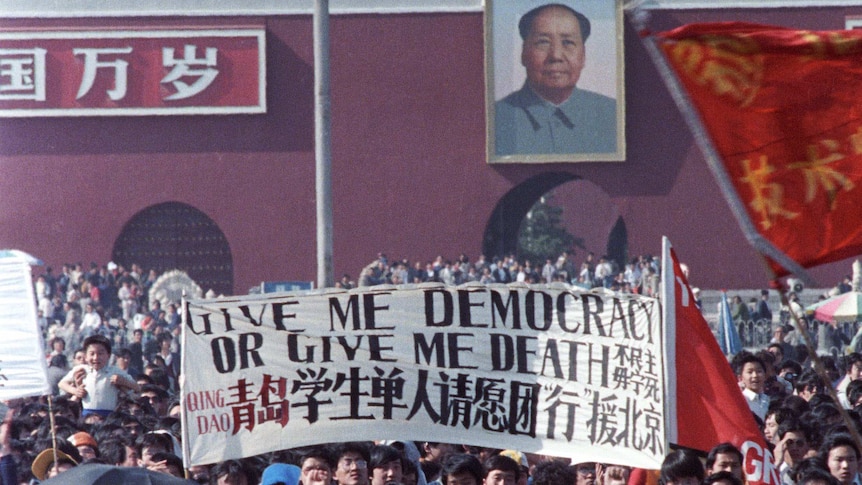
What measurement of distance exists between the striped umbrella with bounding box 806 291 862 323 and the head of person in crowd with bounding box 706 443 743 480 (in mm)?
11595

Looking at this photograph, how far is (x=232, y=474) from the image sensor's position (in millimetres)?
6527

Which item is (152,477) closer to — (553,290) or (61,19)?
(553,290)

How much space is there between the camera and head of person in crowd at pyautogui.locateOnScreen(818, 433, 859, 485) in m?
6.27

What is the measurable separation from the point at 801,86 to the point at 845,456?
8.15ft

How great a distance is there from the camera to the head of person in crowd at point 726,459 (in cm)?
602

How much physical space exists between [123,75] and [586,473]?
A: 18831 mm

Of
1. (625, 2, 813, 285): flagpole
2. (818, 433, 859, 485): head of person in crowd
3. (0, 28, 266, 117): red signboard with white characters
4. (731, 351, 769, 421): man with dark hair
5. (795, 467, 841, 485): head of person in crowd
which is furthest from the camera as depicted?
(0, 28, 266, 117): red signboard with white characters

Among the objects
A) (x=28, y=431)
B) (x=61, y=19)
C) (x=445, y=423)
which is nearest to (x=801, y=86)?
(x=445, y=423)

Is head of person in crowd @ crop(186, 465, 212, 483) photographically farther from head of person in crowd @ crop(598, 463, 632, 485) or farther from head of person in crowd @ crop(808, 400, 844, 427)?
head of person in crowd @ crop(808, 400, 844, 427)

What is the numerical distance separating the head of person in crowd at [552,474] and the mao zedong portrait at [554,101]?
1768 centimetres

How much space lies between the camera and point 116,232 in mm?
24859

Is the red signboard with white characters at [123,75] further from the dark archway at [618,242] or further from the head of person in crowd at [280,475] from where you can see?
the head of person in crowd at [280,475]

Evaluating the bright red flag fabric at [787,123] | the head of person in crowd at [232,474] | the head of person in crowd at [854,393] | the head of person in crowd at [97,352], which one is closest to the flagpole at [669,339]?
the head of person in crowd at [232,474]

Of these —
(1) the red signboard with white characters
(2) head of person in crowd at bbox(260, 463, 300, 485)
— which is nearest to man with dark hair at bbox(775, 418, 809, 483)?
(2) head of person in crowd at bbox(260, 463, 300, 485)
